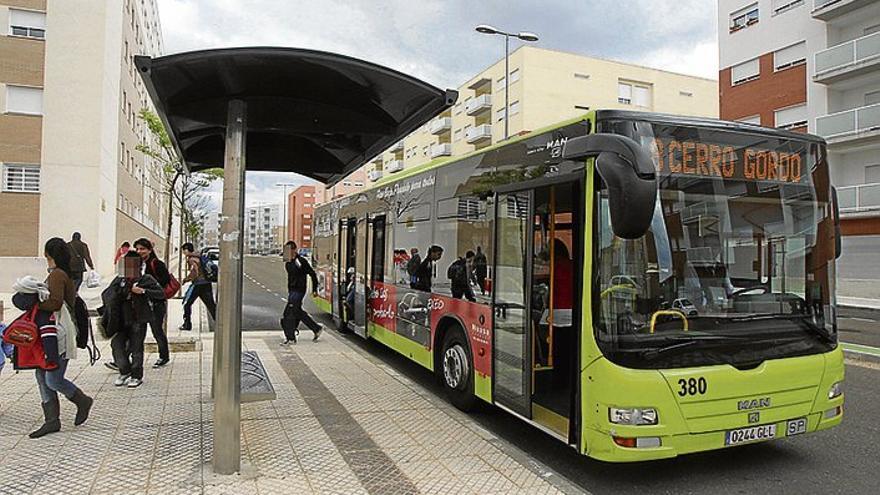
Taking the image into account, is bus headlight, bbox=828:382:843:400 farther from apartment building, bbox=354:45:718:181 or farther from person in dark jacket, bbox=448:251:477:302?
apartment building, bbox=354:45:718:181

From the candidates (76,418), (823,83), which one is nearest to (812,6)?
(823,83)

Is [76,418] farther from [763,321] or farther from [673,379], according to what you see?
[763,321]

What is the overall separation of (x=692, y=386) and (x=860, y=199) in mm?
25749

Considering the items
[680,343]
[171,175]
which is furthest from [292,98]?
[171,175]

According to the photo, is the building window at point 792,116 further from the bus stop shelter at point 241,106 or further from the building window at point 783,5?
the bus stop shelter at point 241,106

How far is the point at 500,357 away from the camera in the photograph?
5883 mm

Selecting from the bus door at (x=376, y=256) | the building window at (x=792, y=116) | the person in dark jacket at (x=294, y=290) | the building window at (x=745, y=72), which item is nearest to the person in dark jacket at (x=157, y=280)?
the person in dark jacket at (x=294, y=290)

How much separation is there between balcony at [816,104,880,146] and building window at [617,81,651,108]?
86.9 ft

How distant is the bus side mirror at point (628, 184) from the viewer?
3859 millimetres

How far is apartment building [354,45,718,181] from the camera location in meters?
48.8

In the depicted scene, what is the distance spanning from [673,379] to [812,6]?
30.6m

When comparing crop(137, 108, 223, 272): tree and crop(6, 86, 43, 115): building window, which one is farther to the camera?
crop(6, 86, 43, 115): building window

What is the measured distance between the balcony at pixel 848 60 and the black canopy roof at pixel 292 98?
26657mm

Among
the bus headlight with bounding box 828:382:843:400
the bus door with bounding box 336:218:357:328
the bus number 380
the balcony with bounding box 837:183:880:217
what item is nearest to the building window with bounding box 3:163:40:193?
the bus door with bounding box 336:218:357:328
